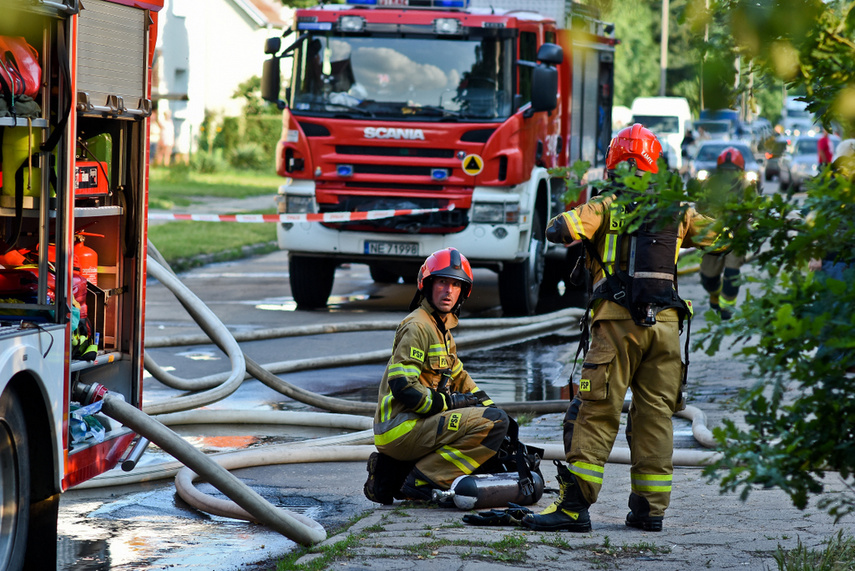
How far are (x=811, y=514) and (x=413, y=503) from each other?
1697 millimetres

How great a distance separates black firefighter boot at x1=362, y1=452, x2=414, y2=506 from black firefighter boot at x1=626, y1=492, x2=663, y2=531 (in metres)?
1.04

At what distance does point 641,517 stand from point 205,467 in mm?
1753

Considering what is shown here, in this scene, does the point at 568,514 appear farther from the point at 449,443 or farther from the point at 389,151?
the point at 389,151

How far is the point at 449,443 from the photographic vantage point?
517 centimetres

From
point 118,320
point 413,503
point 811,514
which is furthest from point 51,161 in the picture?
point 811,514

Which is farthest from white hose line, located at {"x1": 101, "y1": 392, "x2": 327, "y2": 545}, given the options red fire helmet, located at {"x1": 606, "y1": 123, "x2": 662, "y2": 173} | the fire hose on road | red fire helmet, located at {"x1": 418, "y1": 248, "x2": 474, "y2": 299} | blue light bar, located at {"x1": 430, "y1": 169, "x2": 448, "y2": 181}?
blue light bar, located at {"x1": 430, "y1": 169, "x2": 448, "y2": 181}

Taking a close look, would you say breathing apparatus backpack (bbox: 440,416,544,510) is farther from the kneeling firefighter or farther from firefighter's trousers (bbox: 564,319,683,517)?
firefighter's trousers (bbox: 564,319,683,517)

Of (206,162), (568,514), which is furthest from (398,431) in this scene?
(206,162)

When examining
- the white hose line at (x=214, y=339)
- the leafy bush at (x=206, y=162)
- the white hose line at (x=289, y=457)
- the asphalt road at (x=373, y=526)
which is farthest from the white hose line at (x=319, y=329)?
the leafy bush at (x=206, y=162)

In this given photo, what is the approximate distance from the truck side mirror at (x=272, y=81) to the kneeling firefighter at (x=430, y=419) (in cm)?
692

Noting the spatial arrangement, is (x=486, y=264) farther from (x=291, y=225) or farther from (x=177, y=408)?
(x=177, y=408)

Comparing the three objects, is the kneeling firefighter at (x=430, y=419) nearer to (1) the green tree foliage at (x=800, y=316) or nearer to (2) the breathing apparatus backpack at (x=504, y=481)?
(2) the breathing apparatus backpack at (x=504, y=481)

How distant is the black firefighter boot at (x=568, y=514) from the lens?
4.66 metres

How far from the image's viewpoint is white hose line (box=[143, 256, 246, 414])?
680 cm
